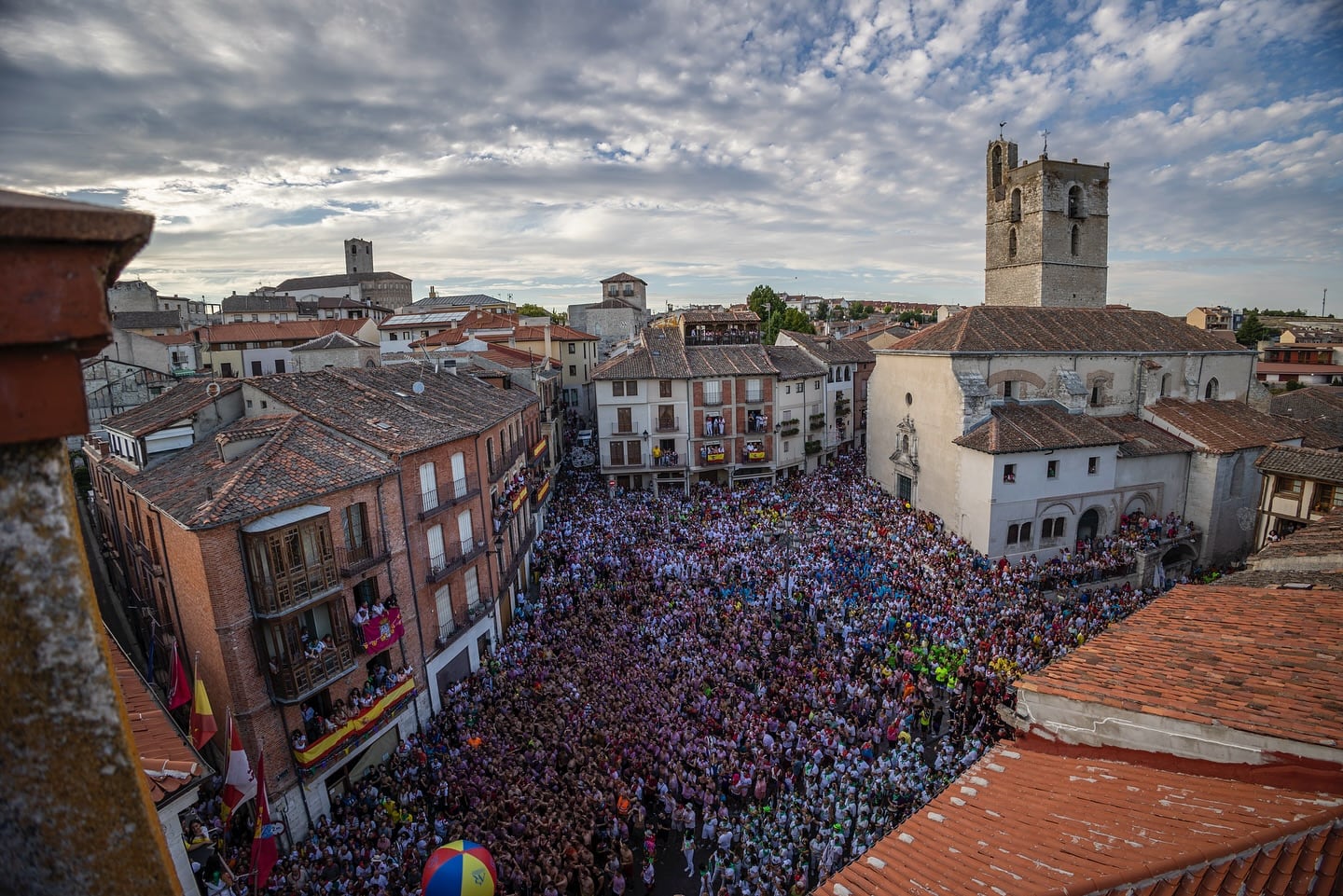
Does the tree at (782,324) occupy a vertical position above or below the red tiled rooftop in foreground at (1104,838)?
above

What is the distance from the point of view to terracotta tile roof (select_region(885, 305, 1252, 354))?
117ft

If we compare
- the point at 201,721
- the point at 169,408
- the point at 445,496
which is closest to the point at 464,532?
the point at 445,496

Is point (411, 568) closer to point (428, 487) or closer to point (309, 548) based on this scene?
point (428, 487)

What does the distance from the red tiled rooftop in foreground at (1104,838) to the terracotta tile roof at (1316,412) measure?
38834mm

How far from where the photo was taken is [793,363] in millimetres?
47031

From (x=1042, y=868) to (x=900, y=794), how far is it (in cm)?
1038

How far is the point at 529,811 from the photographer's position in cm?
1594

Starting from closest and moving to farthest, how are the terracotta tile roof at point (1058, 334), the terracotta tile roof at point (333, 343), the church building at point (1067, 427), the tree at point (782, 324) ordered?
the church building at point (1067, 427)
the terracotta tile roof at point (1058, 334)
the terracotta tile roof at point (333, 343)
the tree at point (782, 324)

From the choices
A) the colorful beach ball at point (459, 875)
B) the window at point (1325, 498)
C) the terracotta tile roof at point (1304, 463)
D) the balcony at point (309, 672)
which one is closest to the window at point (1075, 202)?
the terracotta tile roof at point (1304, 463)

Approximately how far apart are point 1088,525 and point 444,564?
30.3 m

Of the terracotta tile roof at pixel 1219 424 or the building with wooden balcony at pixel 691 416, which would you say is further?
the building with wooden balcony at pixel 691 416

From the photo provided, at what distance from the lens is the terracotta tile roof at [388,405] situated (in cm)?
2055

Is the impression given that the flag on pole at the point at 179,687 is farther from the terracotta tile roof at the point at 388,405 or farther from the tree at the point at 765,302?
the tree at the point at 765,302

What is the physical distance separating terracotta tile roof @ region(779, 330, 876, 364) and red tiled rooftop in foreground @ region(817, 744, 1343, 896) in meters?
41.7
